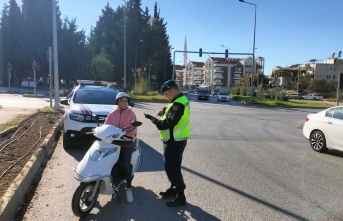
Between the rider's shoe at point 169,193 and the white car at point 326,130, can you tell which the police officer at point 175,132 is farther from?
the white car at point 326,130

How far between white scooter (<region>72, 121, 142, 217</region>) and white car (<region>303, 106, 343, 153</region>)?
6.46 metres

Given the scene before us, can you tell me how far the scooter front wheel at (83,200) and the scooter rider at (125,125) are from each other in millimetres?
540

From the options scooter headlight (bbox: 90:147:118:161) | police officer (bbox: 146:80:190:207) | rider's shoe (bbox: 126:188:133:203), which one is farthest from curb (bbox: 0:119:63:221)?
police officer (bbox: 146:80:190:207)

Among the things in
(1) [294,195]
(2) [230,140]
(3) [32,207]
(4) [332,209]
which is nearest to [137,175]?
(3) [32,207]

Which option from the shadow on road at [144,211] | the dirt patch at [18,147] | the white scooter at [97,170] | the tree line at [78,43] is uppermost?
the tree line at [78,43]

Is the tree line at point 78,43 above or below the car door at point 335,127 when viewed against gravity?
above

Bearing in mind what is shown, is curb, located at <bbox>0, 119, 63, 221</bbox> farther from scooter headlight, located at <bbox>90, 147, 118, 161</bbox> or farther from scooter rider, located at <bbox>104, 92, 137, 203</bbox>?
scooter rider, located at <bbox>104, 92, 137, 203</bbox>

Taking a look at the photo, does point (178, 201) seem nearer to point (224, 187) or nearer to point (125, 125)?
point (224, 187)

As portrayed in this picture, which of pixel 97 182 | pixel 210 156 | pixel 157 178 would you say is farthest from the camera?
pixel 210 156

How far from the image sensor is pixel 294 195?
5.71 metres

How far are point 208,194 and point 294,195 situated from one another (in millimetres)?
1393

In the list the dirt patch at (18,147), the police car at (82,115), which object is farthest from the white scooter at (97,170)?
the police car at (82,115)

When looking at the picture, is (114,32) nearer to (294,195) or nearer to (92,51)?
(92,51)

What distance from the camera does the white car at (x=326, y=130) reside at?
9.24 metres
